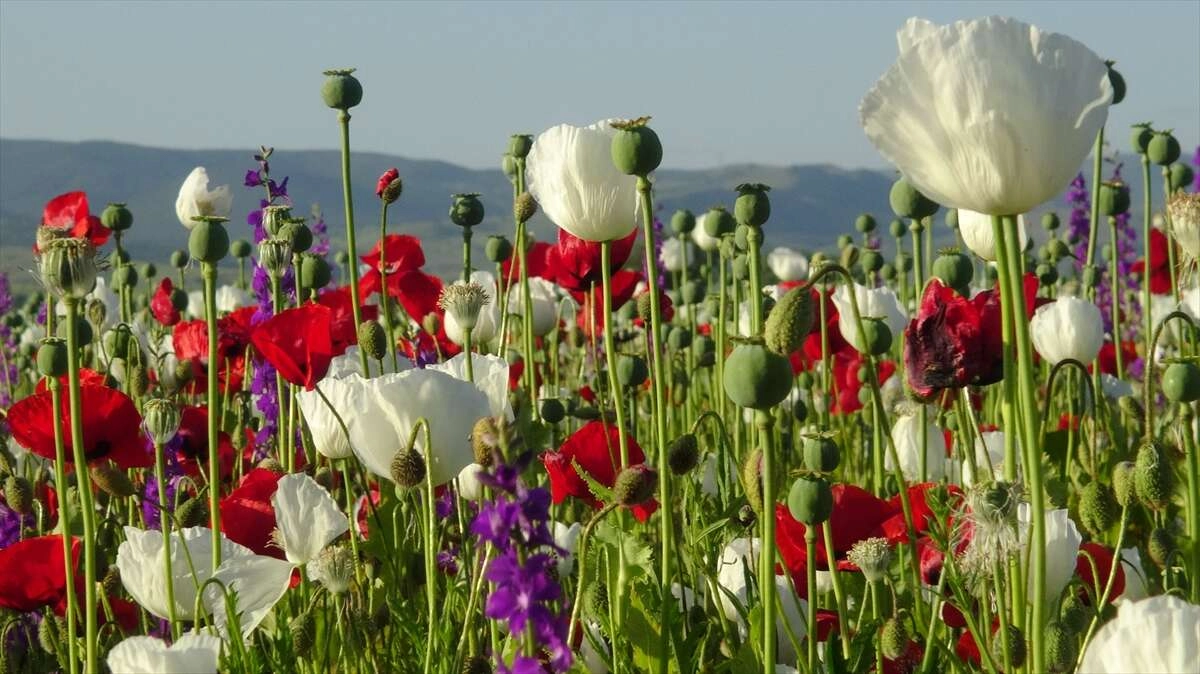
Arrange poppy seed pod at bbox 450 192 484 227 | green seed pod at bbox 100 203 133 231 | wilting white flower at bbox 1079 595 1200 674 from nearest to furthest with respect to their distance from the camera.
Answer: wilting white flower at bbox 1079 595 1200 674
poppy seed pod at bbox 450 192 484 227
green seed pod at bbox 100 203 133 231

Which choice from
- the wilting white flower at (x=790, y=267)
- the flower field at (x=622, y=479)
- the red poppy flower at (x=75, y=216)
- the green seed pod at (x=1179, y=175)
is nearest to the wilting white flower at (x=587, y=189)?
the flower field at (x=622, y=479)

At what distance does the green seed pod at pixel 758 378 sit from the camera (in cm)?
120

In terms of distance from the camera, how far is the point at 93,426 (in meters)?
2.17

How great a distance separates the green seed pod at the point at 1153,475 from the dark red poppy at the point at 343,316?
45.4 inches

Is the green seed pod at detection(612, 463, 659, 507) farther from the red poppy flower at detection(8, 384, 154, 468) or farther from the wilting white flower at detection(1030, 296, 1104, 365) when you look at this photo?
the wilting white flower at detection(1030, 296, 1104, 365)

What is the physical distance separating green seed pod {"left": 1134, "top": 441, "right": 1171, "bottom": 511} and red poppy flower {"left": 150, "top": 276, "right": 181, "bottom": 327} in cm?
275

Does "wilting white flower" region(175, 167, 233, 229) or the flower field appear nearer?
the flower field

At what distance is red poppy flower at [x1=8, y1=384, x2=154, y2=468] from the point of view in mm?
2102

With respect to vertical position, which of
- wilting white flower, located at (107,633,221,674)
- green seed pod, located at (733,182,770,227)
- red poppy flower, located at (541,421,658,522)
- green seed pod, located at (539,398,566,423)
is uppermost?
green seed pod, located at (733,182,770,227)

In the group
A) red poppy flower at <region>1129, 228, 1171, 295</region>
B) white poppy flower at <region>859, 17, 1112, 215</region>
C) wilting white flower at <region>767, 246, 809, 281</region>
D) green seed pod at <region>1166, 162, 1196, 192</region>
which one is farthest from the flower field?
wilting white flower at <region>767, 246, 809, 281</region>

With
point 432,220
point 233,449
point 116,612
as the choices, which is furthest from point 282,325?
point 432,220

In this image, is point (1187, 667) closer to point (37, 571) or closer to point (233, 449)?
point (37, 571)

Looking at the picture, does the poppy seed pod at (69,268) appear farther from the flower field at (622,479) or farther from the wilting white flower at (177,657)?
the wilting white flower at (177,657)

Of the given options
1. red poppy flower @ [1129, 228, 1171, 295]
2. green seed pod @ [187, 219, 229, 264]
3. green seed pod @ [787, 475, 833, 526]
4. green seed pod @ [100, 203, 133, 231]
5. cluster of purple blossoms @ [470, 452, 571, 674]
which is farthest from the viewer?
red poppy flower @ [1129, 228, 1171, 295]
